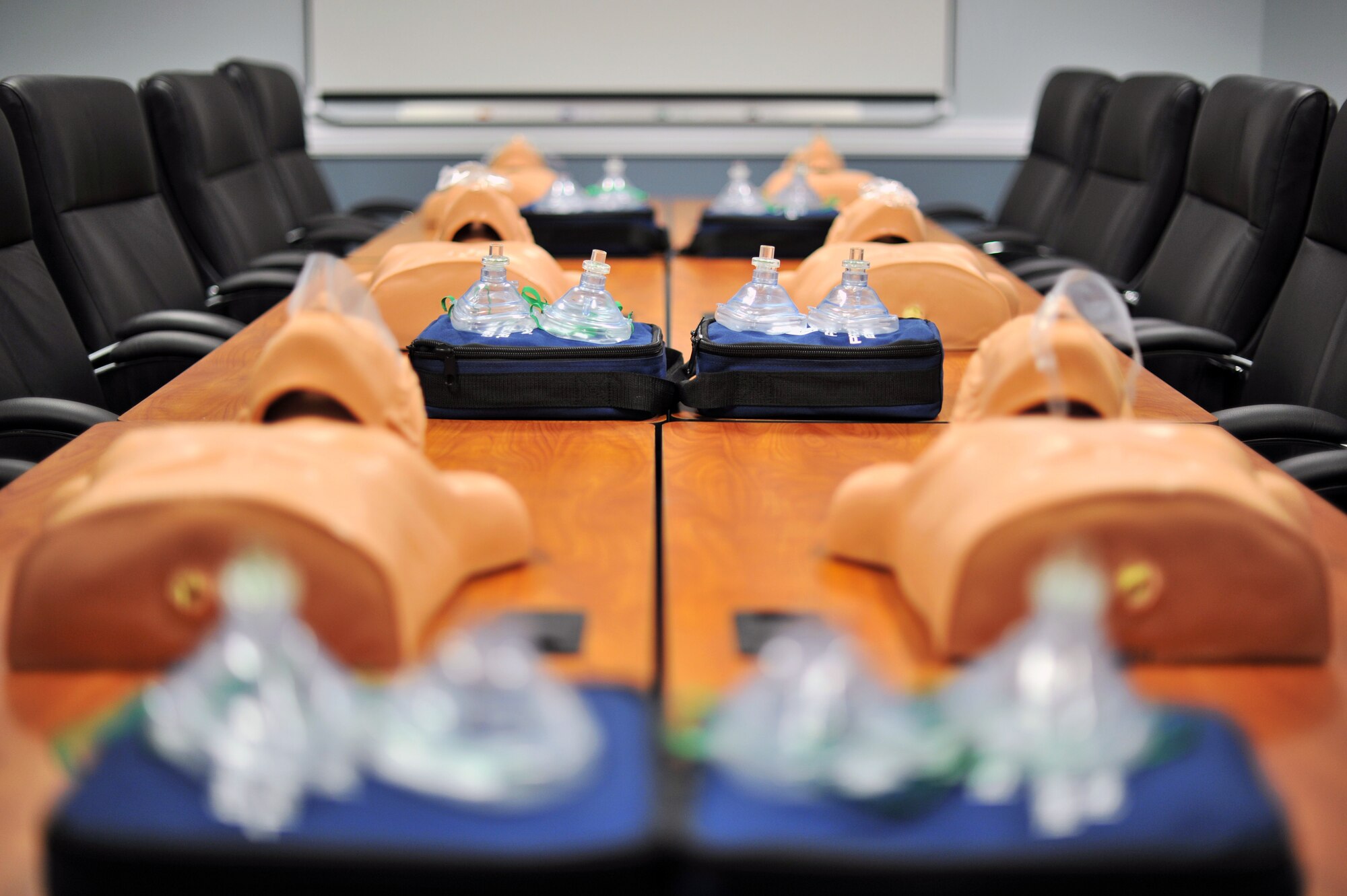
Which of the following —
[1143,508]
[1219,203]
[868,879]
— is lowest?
[868,879]

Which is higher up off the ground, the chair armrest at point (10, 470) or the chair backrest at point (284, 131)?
the chair backrest at point (284, 131)

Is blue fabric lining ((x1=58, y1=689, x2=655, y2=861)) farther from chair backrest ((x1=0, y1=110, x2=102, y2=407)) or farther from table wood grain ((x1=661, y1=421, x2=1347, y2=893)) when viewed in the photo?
chair backrest ((x1=0, y1=110, x2=102, y2=407))

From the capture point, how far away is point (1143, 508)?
861mm

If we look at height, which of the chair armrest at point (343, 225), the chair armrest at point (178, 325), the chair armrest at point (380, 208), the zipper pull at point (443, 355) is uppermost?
the chair armrest at point (380, 208)

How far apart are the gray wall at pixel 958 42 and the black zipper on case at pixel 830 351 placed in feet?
13.5

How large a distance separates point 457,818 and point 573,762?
0.25 ft

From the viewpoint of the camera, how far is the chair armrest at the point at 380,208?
4.51m

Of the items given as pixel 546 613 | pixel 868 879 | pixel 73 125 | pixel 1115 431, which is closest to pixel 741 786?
pixel 868 879

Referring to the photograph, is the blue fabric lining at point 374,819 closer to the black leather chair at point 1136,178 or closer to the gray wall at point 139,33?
the black leather chair at point 1136,178

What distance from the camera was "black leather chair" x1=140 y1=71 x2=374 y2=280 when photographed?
304 centimetres

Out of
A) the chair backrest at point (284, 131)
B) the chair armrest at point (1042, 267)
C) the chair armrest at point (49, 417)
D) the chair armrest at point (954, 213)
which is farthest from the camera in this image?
the chair armrest at point (954, 213)

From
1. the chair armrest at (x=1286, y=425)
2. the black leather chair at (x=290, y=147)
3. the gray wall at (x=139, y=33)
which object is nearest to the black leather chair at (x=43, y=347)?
the black leather chair at (x=290, y=147)

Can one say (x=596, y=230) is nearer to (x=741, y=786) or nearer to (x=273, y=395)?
(x=273, y=395)

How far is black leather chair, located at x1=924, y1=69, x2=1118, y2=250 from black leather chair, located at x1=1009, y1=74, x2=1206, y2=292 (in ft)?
0.86
